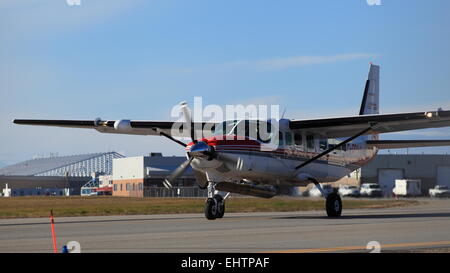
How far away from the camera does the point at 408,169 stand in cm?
8862

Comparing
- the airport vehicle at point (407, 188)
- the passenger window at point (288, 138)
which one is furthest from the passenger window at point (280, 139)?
the airport vehicle at point (407, 188)

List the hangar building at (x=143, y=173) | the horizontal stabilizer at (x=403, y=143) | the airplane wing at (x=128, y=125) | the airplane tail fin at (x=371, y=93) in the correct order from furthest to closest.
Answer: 1. the hangar building at (x=143, y=173)
2. the airplane tail fin at (x=371, y=93)
3. the horizontal stabilizer at (x=403, y=143)
4. the airplane wing at (x=128, y=125)

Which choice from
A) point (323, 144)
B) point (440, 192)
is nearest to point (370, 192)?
point (440, 192)

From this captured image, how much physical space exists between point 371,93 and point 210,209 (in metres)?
12.4

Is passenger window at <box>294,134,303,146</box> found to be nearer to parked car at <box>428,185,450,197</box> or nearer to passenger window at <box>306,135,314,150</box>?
passenger window at <box>306,135,314,150</box>

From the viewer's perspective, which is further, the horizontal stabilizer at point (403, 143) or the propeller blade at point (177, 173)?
the horizontal stabilizer at point (403, 143)

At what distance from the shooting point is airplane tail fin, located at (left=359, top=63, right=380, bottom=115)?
32562mm

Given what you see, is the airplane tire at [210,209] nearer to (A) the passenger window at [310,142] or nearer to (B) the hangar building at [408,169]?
(A) the passenger window at [310,142]

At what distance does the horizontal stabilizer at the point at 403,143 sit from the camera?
30297 millimetres

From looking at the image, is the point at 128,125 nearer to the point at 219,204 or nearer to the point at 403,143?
the point at 219,204

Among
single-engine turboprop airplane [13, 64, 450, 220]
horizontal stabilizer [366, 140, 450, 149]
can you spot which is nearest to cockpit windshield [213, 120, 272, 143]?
single-engine turboprop airplane [13, 64, 450, 220]

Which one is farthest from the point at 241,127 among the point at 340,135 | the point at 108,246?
the point at 108,246

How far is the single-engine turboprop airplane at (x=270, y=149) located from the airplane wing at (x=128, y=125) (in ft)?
0.13
